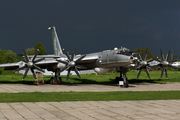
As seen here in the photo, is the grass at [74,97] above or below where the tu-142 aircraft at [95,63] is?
below

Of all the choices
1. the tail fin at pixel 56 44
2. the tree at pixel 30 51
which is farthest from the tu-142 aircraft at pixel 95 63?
the tree at pixel 30 51

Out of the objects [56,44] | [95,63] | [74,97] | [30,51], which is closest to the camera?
[74,97]

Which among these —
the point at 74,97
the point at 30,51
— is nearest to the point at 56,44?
the point at 74,97

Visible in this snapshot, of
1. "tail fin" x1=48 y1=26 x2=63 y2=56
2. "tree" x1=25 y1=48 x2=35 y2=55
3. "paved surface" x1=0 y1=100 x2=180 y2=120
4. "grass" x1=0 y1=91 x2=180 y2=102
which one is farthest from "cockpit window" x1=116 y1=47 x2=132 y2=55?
"tree" x1=25 y1=48 x2=35 y2=55

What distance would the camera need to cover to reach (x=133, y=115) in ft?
21.8

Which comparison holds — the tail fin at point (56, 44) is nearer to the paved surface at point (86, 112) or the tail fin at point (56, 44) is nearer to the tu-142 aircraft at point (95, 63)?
the tu-142 aircraft at point (95, 63)

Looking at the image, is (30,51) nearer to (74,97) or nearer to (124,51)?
(124,51)

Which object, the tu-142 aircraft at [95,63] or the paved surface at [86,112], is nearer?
the paved surface at [86,112]

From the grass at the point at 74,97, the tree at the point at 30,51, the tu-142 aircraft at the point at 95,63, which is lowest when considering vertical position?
the grass at the point at 74,97

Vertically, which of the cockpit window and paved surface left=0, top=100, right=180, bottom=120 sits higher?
the cockpit window

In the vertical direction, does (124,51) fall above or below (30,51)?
below

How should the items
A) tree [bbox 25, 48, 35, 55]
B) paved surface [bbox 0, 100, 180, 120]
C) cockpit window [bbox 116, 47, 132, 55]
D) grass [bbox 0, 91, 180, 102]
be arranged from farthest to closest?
tree [bbox 25, 48, 35, 55] < cockpit window [bbox 116, 47, 132, 55] < grass [bbox 0, 91, 180, 102] < paved surface [bbox 0, 100, 180, 120]

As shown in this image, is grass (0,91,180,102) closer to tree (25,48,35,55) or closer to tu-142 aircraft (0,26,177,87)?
tu-142 aircraft (0,26,177,87)

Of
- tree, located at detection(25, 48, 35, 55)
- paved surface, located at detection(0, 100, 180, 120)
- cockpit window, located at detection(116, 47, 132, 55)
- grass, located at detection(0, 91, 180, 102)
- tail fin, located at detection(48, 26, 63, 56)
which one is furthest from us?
tree, located at detection(25, 48, 35, 55)
